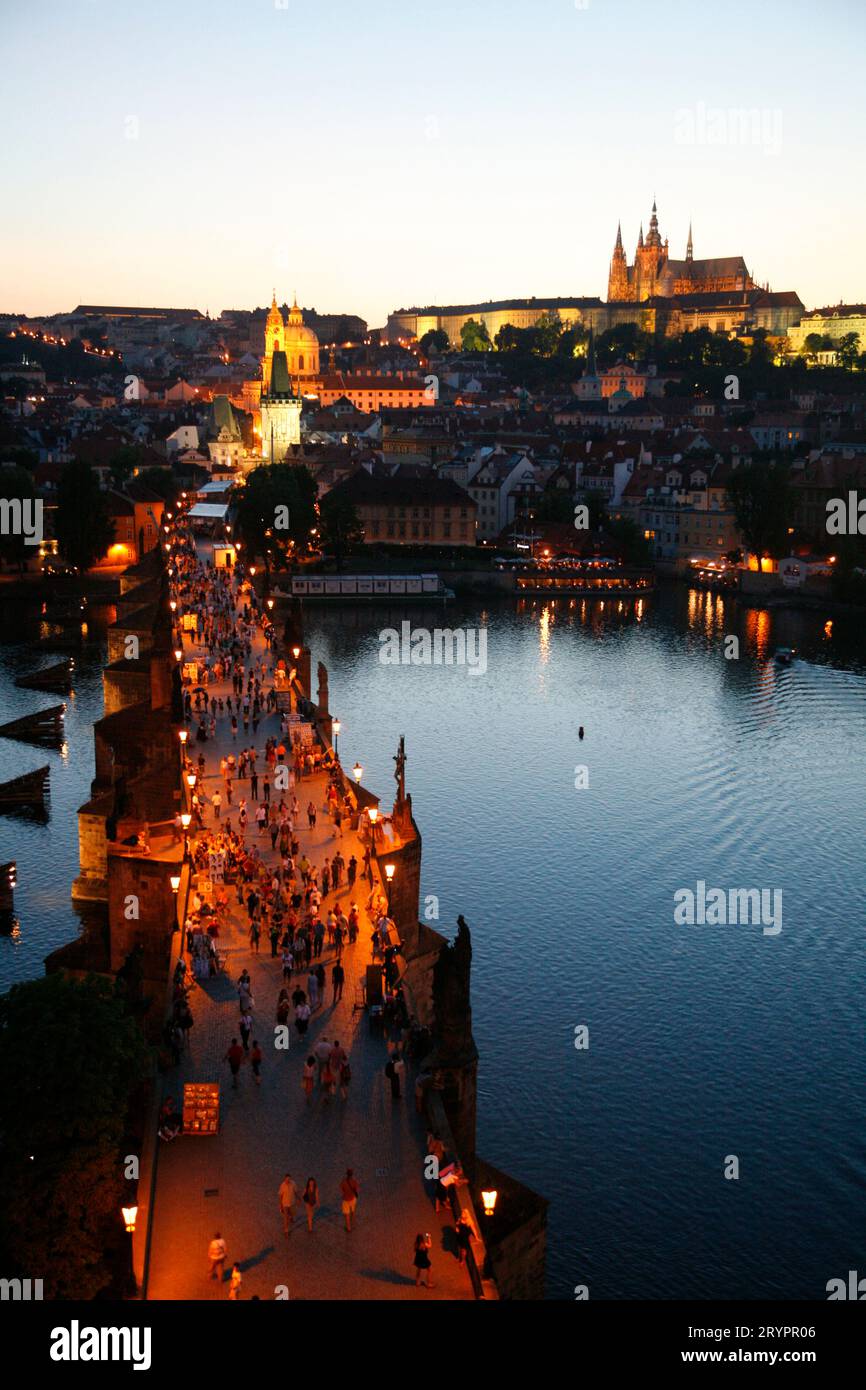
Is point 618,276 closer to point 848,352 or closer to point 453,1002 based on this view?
point 848,352

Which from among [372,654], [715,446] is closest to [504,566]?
[372,654]

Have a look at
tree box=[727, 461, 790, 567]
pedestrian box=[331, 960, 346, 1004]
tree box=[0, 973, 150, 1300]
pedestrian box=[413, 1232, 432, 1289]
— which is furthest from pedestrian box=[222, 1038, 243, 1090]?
tree box=[727, 461, 790, 567]

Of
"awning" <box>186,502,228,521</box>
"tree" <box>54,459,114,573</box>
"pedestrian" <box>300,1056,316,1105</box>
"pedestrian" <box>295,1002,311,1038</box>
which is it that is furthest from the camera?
"awning" <box>186,502,228,521</box>

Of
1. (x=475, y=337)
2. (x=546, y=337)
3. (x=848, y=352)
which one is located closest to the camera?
(x=848, y=352)

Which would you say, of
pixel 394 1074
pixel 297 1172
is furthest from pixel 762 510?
pixel 297 1172

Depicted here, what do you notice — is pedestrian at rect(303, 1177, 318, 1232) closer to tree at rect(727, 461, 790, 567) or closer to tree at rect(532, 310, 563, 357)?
tree at rect(727, 461, 790, 567)

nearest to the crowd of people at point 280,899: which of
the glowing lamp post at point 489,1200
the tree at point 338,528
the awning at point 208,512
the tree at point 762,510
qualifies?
the glowing lamp post at point 489,1200
